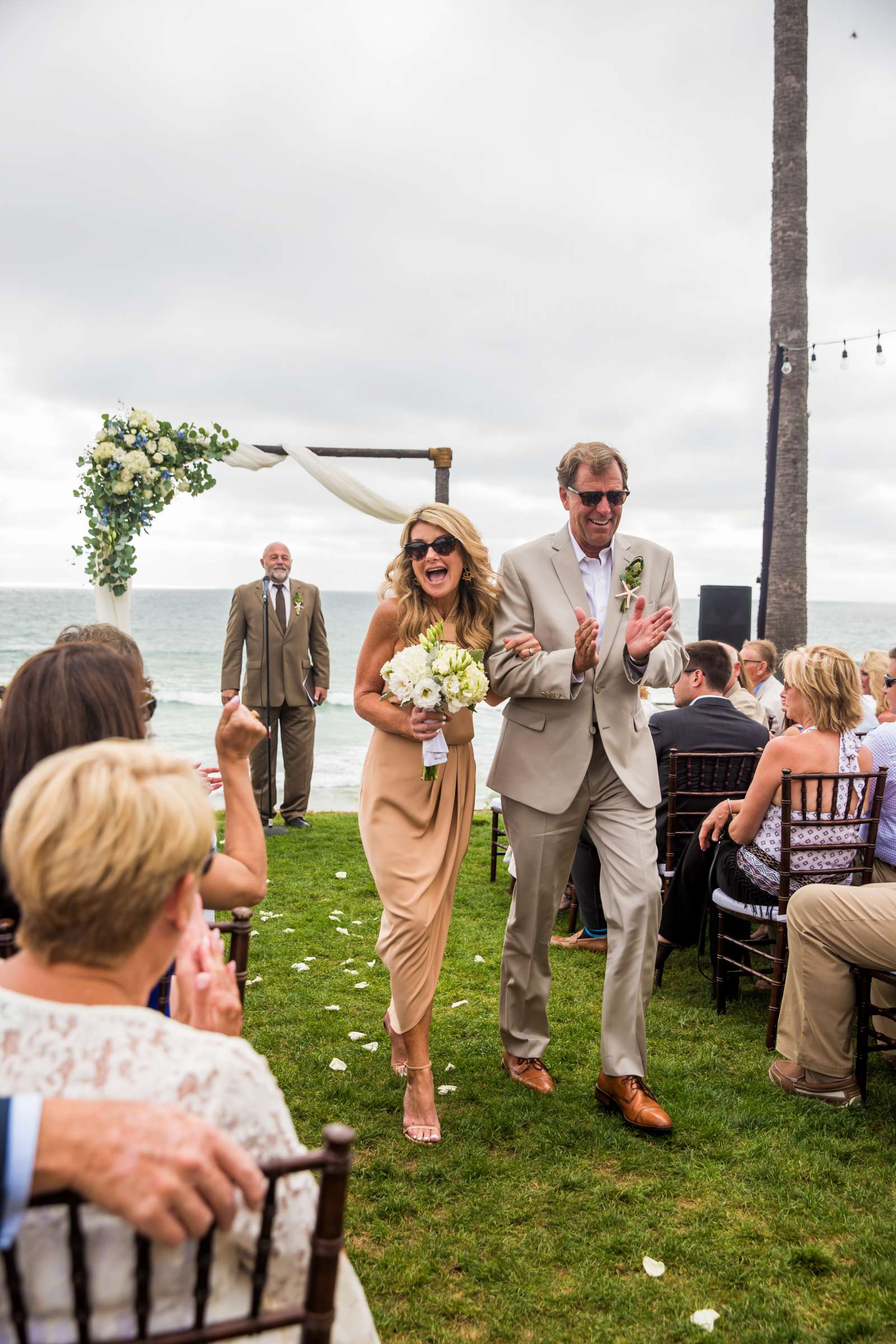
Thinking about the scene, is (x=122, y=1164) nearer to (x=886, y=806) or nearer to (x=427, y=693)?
(x=427, y=693)

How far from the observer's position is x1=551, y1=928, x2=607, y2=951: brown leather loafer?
6141mm

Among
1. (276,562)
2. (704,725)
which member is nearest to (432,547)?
(704,725)

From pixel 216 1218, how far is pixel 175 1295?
15 centimetres

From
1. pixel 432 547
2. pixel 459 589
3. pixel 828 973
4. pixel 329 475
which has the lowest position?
pixel 828 973

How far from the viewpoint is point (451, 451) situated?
34.3ft

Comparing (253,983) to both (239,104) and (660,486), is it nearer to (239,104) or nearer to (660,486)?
(239,104)

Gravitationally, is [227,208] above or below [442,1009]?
above

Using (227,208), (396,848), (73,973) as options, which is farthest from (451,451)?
(73,973)

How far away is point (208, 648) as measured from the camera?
5241 cm

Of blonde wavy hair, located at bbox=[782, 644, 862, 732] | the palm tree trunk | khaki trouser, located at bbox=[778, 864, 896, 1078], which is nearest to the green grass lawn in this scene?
khaki trouser, located at bbox=[778, 864, 896, 1078]

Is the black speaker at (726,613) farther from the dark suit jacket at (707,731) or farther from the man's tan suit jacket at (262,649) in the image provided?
the dark suit jacket at (707,731)

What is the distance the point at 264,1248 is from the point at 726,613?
10871 millimetres

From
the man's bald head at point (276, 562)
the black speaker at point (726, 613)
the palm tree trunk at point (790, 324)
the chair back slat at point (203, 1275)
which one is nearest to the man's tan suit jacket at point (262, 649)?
the man's bald head at point (276, 562)

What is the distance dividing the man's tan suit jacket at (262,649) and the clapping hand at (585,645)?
5936mm
